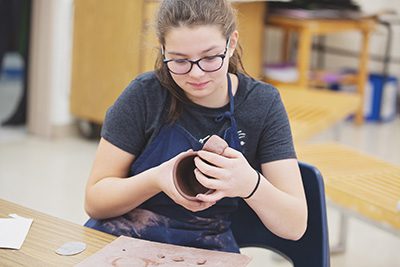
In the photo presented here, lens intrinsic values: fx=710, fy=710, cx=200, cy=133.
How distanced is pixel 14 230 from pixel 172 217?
36 cm

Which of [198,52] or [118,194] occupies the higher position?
[198,52]

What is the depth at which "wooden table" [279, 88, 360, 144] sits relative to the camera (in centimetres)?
296

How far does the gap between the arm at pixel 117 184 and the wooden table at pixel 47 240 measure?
14cm

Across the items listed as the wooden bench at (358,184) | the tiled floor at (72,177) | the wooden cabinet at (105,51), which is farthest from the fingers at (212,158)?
the wooden cabinet at (105,51)

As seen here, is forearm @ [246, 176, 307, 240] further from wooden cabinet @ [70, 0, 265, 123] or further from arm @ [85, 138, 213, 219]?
wooden cabinet @ [70, 0, 265, 123]

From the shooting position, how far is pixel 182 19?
1.40 meters

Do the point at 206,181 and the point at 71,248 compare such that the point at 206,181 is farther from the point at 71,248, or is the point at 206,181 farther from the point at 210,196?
the point at 71,248

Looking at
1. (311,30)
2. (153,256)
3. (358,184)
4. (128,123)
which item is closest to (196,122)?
(128,123)

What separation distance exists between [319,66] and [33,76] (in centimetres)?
234

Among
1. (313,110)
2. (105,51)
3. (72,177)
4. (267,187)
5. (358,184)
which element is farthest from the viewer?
(105,51)

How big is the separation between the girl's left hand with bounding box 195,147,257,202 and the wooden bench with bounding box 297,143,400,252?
96cm

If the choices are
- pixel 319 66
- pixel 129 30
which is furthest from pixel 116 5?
pixel 319 66

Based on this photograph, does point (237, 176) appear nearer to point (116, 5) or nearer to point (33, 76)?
point (116, 5)

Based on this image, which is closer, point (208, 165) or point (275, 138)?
point (208, 165)
